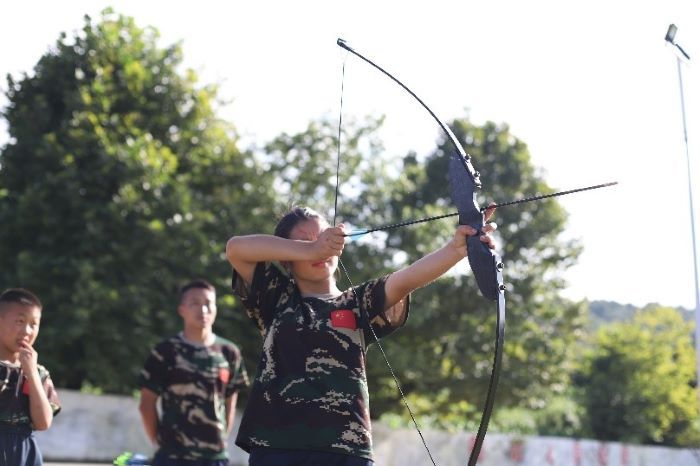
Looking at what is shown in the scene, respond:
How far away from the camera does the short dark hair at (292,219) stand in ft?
13.8

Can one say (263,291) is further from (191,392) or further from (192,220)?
(192,220)

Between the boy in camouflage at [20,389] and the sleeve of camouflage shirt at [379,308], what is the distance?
199 centimetres

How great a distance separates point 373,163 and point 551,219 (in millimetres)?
5160

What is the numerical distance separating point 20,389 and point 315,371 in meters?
2.07

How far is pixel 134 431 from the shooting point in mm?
20047

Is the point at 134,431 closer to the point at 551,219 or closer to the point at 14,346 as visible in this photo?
the point at 551,219

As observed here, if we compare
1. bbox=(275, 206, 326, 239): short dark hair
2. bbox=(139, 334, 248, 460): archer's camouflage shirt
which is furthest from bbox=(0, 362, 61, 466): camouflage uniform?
bbox=(275, 206, 326, 239): short dark hair

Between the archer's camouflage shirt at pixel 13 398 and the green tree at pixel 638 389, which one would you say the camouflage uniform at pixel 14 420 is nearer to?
the archer's camouflage shirt at pixel 13 398

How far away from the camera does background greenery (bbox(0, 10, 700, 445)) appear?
2189cm

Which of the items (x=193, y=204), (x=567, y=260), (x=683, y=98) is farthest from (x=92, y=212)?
(x=683, y=98)

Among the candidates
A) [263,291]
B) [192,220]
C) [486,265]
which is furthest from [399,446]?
[486,265]

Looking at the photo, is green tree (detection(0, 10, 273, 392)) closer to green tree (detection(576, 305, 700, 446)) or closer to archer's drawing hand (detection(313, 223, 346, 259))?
green tree (detection(576, 305, 700, 446))

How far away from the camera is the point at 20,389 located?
532 cm

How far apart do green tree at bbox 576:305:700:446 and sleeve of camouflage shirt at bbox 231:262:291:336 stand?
27.9 m
